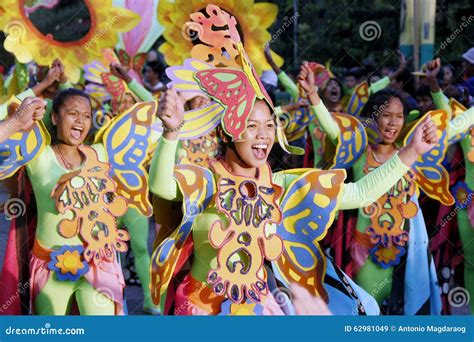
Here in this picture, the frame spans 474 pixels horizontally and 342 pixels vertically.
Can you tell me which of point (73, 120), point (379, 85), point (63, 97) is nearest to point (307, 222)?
point (73, 120)

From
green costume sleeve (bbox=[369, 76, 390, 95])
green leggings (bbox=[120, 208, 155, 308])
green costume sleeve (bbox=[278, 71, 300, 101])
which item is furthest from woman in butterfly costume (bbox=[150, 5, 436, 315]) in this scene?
green costume sleeve (bbox=[369, 76, 390, 95])

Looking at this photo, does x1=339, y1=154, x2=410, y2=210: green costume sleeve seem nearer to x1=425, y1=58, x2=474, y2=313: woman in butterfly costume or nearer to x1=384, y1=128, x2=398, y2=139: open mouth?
x1=384, y1=128, x2=398, y2=139: open mouth

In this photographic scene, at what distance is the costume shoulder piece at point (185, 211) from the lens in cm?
420

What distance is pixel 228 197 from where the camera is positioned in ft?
13.8

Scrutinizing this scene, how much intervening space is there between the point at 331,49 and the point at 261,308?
14.8ft

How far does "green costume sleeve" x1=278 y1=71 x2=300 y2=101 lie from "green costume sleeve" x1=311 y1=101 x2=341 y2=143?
1.85 ft

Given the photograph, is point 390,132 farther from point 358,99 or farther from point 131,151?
point 131,151

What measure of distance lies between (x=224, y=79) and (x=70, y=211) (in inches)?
37.5

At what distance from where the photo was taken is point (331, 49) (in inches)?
332

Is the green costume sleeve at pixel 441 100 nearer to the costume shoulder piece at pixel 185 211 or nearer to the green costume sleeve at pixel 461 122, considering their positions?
the green costume sleeve at pixel 461 122

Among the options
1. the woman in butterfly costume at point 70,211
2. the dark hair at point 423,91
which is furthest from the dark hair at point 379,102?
the woman in butterfly costume at point 70,211
